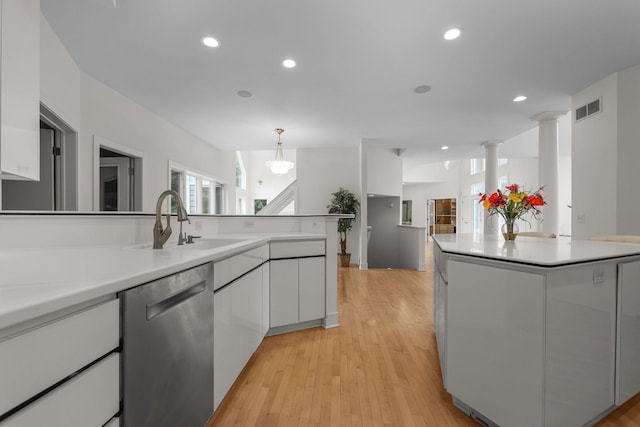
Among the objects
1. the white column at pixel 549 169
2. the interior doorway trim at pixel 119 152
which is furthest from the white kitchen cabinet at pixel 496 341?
the white column at pixel 549 169

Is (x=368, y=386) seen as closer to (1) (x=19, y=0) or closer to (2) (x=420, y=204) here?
(1) (x=19, y=0)

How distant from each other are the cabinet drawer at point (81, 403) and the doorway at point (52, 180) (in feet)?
9.91

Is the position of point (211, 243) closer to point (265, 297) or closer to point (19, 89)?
point (265, 297)

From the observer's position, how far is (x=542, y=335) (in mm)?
1260

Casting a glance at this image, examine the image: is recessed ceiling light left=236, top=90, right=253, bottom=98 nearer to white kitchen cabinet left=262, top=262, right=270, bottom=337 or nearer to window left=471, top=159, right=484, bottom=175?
white kitchen cabinet left=262, top=262, right=270, bottom=337

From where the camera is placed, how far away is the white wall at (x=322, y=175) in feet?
24.4

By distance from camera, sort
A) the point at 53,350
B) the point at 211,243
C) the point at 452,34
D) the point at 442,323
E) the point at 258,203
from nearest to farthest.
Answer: the point at 53,350 → the point at 442,323 → the point at 211,243 → the point at 452,34 → the point at 258,203

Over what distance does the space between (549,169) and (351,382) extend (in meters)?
4.73

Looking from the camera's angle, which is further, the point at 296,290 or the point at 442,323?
the point at 296,290

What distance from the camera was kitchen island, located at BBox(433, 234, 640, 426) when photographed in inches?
50.0

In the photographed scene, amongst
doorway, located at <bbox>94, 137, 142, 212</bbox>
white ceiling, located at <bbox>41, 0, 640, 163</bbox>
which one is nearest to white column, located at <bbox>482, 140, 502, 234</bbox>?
white ceiling, located at <bbox>41, 0, 640, 163</bbox>

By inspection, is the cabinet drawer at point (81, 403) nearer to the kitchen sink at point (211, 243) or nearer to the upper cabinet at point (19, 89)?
the upper cabinet at point (19, 89)

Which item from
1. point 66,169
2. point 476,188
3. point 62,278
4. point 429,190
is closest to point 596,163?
point 62,278

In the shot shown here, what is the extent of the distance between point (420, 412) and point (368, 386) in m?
0.36
